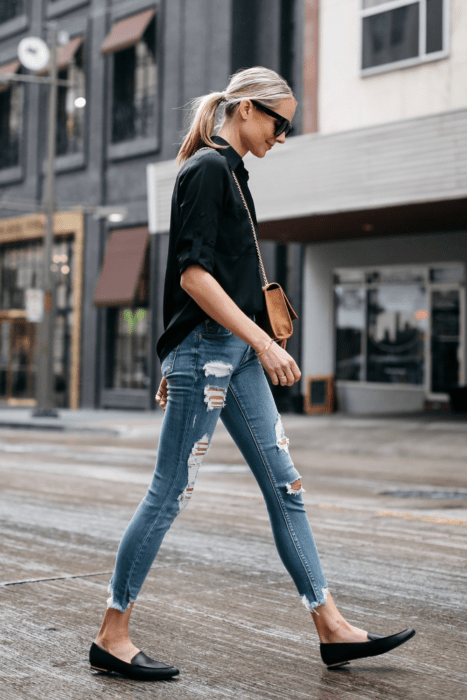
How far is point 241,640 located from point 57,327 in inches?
915

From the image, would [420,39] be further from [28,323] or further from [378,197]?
[28,323]

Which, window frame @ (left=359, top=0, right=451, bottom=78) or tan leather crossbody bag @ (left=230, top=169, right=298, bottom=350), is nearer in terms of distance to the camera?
tan leather crossbody bag @ (left=230, top=169, right=298, bottom=350)

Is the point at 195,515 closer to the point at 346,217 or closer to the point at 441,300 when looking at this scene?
the point at 346,217

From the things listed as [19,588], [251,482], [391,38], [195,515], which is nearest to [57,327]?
[391,38]

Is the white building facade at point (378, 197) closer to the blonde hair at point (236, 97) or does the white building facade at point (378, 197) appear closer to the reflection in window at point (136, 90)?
the reflection in window at point (136, 90)

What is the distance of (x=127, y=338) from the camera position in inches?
969

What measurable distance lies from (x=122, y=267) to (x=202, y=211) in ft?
69.2

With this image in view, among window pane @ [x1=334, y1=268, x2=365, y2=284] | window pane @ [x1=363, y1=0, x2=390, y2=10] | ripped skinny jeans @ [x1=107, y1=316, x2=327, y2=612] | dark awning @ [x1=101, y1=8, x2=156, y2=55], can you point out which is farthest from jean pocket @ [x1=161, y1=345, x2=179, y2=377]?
dark awning @ [x1=101, y1=8, x2=156, y2=55]

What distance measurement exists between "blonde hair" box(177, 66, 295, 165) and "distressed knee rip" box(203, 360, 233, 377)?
2.52 ft

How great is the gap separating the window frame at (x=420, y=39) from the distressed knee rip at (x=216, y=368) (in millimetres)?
14593

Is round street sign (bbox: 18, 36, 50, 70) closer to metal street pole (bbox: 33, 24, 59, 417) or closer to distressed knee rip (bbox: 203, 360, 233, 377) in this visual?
metal street pole (bbox: 33, 24, 59, 417)

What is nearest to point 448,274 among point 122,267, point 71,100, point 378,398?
point 378,398

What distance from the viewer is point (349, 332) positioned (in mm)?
21688

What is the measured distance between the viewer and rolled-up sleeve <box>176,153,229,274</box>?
10.2 ft
